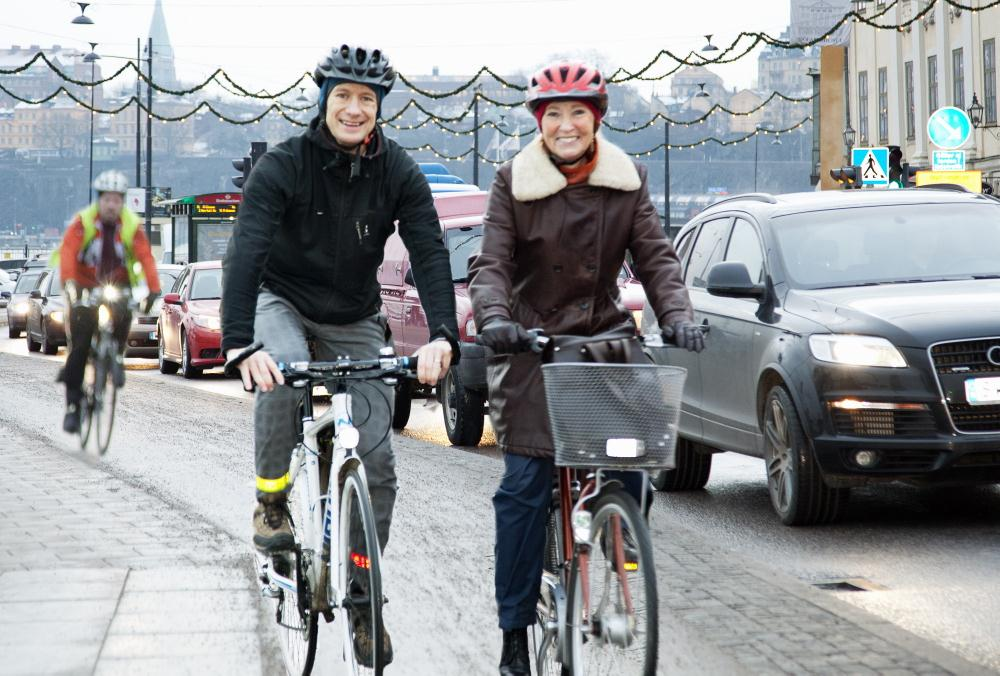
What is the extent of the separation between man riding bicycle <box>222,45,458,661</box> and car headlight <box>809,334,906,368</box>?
3.60 m

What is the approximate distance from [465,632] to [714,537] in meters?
2.71

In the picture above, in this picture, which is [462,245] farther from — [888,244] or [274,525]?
[274,525]

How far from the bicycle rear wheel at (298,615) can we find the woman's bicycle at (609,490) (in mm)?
945

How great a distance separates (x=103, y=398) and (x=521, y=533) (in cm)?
925

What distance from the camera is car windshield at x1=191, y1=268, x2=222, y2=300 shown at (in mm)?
24594

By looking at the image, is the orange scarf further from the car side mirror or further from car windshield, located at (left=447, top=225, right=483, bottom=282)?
car windshield, located at (left=447, top=225, right=483, bottom=282)

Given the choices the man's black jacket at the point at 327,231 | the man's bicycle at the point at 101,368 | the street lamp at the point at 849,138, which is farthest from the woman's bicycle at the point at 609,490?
the street lamp at the point at 849,138

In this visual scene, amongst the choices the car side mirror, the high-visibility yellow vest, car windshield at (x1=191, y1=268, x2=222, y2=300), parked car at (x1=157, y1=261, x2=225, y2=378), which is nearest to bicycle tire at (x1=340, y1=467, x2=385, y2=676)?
the high-visibility yellow vest

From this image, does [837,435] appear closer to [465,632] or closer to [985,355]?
[985,355]

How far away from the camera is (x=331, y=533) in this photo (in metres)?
4.85

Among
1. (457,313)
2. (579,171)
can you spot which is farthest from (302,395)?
(457,313)

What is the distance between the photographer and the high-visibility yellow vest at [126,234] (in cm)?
764

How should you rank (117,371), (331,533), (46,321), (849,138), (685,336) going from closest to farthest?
(685,336), (331,533), (117,371), (46,321), (849,138)

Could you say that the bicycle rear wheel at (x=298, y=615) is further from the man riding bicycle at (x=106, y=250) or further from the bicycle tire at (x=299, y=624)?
the man riding bicycle at (x=106, y=250)
